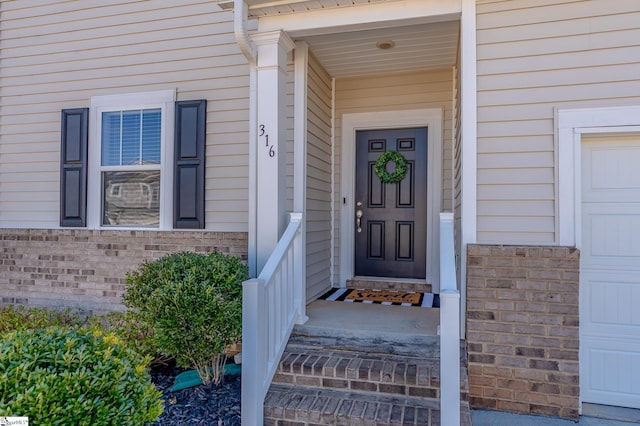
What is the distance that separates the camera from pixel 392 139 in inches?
180

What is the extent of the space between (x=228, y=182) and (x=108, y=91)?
1.68 m

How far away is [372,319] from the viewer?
11.0 ft

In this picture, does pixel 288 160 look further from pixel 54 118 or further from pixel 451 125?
pixel 54 118

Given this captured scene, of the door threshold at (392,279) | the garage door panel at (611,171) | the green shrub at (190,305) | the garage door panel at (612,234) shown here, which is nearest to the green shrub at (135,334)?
the green shrub at (190,305)

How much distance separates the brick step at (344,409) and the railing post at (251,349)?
13cm

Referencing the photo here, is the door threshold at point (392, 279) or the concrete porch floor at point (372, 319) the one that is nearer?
the concrete porch floor at point (372, 319)

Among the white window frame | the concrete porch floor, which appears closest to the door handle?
the concrete porch floor

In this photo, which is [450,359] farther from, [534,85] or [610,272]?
[534,85]

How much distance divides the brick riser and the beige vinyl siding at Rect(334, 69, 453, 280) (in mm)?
1920

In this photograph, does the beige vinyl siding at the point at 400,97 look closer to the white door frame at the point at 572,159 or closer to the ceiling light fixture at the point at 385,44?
the ceiling light fixture at the point at 385,44

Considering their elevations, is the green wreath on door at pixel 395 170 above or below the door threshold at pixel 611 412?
above

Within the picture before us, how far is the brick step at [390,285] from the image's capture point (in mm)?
4402

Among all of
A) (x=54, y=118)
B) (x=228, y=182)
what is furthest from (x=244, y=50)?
(x=54, y=118)

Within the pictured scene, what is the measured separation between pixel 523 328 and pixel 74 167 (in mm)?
4462
